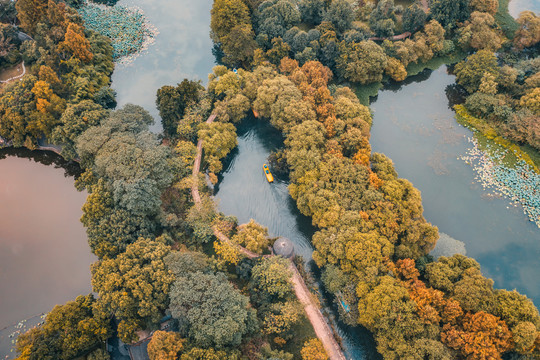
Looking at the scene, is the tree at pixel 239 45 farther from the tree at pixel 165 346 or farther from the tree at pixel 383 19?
the tree at pixel 165 346

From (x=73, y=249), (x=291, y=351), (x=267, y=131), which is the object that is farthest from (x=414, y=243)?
(x=73, y=249)

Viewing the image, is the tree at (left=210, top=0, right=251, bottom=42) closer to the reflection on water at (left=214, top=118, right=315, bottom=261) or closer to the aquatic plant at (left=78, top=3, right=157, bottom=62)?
the aquatic plant at (left=78, top=3, right=157, bottom=62)

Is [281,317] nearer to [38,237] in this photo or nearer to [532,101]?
[38,237]

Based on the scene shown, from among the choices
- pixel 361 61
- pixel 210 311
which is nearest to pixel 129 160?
pixel 210 311

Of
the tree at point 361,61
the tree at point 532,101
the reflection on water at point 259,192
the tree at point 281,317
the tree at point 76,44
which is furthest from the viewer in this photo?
the tree at point 76,44

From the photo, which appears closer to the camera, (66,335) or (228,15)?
(66,335)

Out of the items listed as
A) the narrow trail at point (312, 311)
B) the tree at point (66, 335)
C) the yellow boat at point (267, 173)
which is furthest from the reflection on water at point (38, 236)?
the yellow boat at point (267, 173)

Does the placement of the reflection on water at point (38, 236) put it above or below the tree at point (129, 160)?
below
